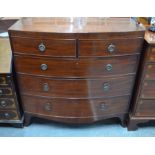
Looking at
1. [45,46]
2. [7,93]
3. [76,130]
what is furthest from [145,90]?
[7,93]

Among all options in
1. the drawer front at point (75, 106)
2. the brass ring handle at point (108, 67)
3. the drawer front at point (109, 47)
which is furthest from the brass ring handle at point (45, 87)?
the brass ring handle at point (108, 67)

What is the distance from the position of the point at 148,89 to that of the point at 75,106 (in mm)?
585

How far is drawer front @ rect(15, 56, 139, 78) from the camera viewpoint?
1.24 m

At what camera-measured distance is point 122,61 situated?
49.5 inches

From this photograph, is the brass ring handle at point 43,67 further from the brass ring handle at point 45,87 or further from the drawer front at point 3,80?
the drawer front at point 3,80

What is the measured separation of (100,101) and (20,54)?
70 cm

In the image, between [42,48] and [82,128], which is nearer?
[42,48]

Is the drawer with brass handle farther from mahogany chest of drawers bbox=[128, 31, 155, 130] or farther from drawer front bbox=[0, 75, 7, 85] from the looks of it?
mahogany chest of drawers bbox=[128, 31, 155, 130]

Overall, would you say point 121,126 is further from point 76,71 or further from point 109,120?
point 76,71

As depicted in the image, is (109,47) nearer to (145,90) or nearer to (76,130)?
(145,90)

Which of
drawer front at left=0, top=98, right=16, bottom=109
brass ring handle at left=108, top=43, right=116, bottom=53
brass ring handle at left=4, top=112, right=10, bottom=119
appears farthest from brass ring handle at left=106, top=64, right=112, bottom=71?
brass ring handle at left=4, top=112, right=10, bottom=119

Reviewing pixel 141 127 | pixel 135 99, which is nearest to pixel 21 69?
pixel 135 99

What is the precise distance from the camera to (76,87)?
1343 millimetres

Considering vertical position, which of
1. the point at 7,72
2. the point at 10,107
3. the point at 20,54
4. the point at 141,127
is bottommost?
the point at 141,127
